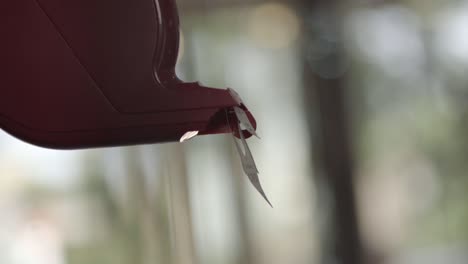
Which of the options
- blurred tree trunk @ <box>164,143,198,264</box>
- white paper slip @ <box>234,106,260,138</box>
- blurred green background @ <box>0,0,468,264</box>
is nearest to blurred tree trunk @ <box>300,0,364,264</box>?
blurred green background @ <box>0,0,468,264</box>

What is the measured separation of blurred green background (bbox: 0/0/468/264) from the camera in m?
1.55

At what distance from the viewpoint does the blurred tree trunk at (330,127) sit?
→ 1631 millimetres

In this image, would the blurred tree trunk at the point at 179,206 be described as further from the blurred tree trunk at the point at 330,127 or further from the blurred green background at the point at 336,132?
the blurred tree trunk at the point at 330,127

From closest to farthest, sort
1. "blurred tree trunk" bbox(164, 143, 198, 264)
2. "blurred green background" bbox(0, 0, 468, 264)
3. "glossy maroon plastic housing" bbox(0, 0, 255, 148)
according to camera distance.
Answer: "glossy maroon plastic housing" bbox(0, 0, 255, 148) < "blurred tree trunk" bbox(164, 143, 198, 264) < "blurred green background" bbox(0, 0, 468, 264)

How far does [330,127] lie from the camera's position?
5.40ft

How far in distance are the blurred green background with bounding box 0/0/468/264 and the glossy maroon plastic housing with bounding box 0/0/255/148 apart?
3.21 ft

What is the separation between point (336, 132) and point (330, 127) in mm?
20

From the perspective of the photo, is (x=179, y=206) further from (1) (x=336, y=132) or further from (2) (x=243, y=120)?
(2) (x=243, y=120)

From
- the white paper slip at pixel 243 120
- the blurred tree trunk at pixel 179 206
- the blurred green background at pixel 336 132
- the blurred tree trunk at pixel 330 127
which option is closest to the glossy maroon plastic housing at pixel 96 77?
the white paper slip at pixel 243 120

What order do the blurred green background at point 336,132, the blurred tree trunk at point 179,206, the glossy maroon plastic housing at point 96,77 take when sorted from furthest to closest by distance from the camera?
1. the blurred green background at point 336,132
2. the blurred tree trunk at point 179,206
3. the glossy maroon plastic housing at point 96,77

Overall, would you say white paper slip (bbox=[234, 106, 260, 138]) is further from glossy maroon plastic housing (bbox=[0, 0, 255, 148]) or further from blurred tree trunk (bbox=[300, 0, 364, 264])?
blurred tree trunk (bbox=[300, 0, 364, 264])

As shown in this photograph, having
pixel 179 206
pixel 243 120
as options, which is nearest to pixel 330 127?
pixel 179 206

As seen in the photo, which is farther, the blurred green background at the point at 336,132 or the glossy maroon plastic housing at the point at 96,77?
the blurred green background at the point at 336,132

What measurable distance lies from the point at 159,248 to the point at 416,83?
76 cm
